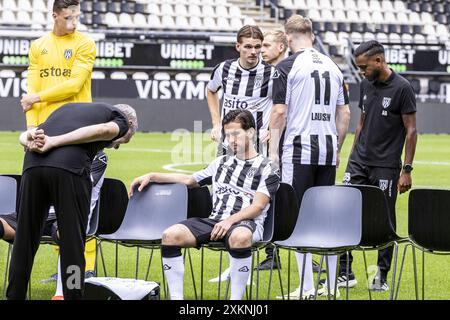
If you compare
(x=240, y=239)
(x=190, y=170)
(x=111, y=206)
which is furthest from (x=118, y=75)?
(x=240, y=239)

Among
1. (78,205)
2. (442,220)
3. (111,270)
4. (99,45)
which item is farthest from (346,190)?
(99,45)

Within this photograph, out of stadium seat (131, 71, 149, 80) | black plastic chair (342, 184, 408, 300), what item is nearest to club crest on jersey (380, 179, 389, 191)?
black plastic chair (342, 184, 408, 300)

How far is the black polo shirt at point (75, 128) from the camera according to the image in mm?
6574

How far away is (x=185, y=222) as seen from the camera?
298 inches

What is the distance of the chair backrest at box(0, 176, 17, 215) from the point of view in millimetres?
8547

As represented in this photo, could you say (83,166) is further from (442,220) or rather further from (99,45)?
(99,45)

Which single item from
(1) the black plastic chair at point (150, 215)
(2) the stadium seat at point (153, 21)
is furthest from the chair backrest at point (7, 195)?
Answer: (2) the stadium seat at point (153, 21)

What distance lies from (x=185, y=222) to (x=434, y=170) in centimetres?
1401

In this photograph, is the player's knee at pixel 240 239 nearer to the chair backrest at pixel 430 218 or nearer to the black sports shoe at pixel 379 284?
the chair backrest at pixel 430 218

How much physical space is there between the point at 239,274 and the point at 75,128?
1.53m

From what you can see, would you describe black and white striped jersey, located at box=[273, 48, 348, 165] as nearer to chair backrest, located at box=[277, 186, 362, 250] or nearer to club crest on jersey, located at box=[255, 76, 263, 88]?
club crest on jersey, located at box=[255, 76, 263, 88]

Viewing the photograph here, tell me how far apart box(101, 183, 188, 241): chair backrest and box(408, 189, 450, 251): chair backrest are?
5.68ft

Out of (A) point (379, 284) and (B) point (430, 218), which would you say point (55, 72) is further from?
(B) point (430, 218)

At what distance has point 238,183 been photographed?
25.7 ft
